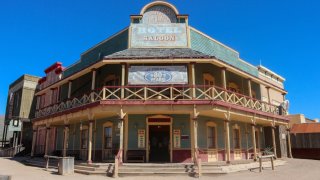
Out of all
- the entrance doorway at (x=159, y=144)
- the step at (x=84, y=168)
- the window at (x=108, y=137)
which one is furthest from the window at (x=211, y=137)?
the step at (x=84, y=168)

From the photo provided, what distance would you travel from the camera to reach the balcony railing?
52.0ft

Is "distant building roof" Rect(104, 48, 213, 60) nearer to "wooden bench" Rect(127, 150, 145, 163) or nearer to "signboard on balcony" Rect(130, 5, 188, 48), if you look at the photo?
"signboard on balcony" Rect(130, 5, 188, 48)

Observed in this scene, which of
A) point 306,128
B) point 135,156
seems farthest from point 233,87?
point 306,128

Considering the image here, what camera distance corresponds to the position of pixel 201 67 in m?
19.3

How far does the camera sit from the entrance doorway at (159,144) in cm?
1766

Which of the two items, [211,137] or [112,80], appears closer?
[211,137]

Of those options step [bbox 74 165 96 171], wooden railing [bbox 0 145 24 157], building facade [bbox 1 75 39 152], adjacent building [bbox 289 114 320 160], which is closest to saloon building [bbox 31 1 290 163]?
step [bbox 74 165 96 171]

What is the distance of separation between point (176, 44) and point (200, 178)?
8.72 m

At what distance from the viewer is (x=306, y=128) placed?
93.5 ft

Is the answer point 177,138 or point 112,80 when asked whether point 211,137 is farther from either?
point 112,80

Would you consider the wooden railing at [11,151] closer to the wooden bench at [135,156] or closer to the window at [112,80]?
the window at [112,80]

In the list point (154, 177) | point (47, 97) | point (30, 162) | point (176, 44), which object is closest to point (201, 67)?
point (176, 44)

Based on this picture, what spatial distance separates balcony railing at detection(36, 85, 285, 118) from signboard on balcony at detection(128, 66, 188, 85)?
1.26ft

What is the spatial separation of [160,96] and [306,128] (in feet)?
61.9
